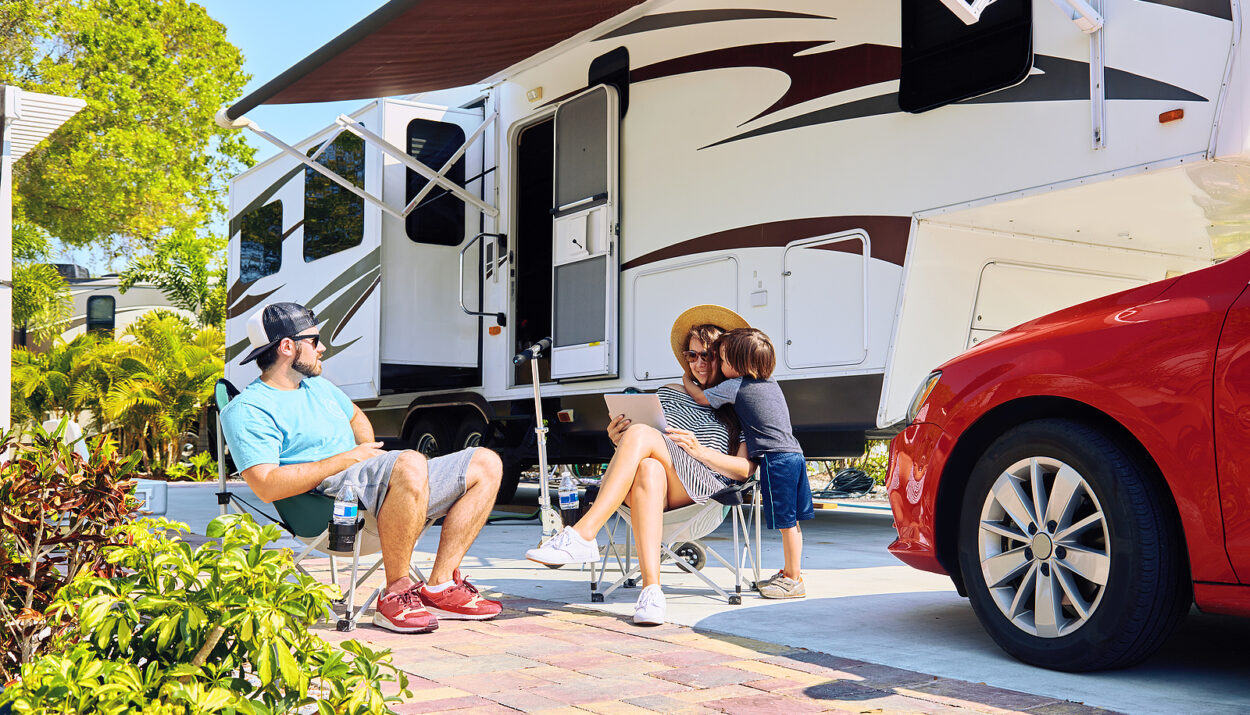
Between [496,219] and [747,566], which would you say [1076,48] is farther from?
[496,219]

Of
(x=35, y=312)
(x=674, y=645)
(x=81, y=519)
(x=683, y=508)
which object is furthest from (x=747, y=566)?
(x=35, y=312)

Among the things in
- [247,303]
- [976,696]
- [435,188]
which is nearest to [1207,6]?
[976,696]

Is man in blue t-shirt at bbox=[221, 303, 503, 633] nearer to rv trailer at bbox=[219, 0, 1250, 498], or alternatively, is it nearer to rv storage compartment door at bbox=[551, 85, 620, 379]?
rv trailer at bbox=[219, 0, 1250, 498]

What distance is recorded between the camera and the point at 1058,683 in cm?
292

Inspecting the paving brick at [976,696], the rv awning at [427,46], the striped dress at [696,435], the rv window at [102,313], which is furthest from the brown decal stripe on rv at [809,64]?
the rv window at [102,313]

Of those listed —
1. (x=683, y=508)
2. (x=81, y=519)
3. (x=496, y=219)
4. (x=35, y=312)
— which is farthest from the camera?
(x=35, y=312)

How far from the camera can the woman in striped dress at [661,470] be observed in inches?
154

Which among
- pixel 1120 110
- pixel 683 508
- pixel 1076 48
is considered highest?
pixel 1076 48

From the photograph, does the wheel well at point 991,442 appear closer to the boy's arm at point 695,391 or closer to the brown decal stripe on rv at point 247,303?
the boy's arm at point 695,391

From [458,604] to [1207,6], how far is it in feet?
11.5

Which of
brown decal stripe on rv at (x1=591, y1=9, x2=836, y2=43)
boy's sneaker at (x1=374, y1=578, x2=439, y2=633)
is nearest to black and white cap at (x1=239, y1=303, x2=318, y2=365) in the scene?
boy's sneaker at (x1=374, y1=578, x2=439, y2=633)

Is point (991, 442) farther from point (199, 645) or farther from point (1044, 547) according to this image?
point (199, 645)

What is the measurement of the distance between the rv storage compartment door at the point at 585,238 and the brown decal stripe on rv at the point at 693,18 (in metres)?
0.38

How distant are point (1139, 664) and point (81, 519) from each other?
103 inches
